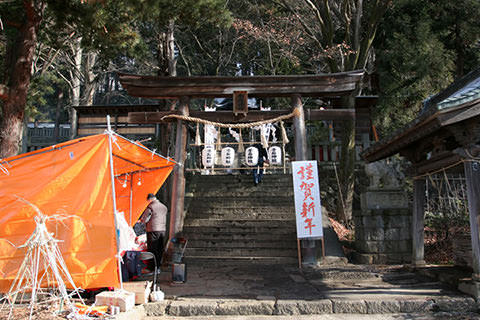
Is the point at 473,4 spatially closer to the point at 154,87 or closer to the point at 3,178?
the point at 154,87

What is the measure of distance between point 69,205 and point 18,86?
14.6 feet

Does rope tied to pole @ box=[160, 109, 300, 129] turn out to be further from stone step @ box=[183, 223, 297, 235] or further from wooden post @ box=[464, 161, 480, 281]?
wooden post @ box=[464, 161, 480, 281]

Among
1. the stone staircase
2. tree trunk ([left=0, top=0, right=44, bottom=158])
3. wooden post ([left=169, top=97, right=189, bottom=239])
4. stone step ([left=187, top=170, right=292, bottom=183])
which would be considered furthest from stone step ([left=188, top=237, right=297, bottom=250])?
tree trunk ([left=0, top=0, right=44, bottom=158])

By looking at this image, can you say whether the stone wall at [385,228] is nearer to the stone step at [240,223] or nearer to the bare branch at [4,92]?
the stone step at [240,223]

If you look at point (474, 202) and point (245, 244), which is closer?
point (474, 202)

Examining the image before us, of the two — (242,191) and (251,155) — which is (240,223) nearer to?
(242,191)

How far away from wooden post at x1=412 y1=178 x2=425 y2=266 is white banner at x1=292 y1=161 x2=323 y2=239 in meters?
2.12

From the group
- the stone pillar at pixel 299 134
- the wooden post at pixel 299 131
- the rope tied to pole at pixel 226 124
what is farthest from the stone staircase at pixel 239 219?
the rope tied to pole at pixel 226 124

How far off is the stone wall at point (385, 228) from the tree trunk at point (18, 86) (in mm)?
8746

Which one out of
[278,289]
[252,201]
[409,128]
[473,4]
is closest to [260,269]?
[278,289]

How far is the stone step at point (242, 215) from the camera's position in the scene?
1145 cm

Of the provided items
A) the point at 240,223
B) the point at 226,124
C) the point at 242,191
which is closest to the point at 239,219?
the point at 240,223

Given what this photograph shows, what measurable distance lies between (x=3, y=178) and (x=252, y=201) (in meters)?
8.15

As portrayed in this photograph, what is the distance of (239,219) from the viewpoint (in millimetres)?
11297
